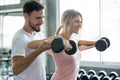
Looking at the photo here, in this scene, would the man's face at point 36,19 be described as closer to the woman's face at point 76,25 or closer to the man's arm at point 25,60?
the man's arm at point 25,60

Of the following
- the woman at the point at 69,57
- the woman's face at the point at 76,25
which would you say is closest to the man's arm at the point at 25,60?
the woman at the point at 69,57

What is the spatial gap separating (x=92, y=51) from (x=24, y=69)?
2.63 metres

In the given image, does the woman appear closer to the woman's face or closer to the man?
the woman's face

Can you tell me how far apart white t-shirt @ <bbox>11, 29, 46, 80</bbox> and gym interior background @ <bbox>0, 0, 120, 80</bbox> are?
213 cm

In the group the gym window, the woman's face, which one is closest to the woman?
the woman's face

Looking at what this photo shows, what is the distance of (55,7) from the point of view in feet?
15.8

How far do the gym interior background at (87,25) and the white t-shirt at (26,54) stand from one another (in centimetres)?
213

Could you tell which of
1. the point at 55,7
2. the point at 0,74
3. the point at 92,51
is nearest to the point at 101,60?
the point at 92,51

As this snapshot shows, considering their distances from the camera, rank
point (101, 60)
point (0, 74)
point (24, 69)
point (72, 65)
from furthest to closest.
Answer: point (0, 74) → point (101, 60) → point (72, 65) → point (24, 69)

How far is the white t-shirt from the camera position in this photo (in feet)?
6.09

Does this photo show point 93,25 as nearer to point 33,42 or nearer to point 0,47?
point 0,47

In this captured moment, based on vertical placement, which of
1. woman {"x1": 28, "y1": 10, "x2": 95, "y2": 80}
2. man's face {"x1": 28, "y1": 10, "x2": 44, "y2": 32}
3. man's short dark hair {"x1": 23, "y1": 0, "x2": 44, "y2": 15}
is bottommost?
woman {"x1": 28, "y1": 10, "x2": 95, "y2": 80}

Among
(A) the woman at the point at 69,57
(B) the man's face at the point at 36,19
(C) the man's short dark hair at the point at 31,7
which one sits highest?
(C) the man's short dark hair at the point at 31,7

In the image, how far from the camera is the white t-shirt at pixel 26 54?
186cm
